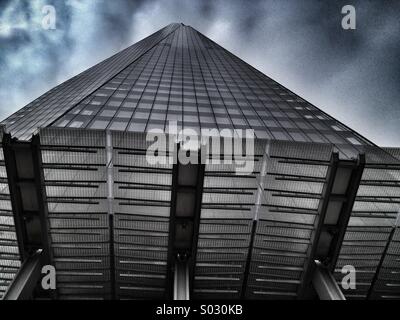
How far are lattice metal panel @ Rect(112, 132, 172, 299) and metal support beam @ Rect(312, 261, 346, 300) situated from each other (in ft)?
27.4

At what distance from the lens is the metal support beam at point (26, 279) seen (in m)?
13.2

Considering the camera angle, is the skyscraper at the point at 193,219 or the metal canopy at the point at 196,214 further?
the metal canopy at the point at 196,214

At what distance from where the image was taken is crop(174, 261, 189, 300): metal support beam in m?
14.0

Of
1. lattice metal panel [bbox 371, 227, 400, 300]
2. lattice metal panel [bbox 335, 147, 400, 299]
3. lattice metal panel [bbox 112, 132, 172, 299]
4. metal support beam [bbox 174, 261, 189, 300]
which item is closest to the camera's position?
metal support beam [bbox 174, 261, 189, 300]

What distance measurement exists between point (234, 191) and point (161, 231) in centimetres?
447

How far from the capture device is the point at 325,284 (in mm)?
14297

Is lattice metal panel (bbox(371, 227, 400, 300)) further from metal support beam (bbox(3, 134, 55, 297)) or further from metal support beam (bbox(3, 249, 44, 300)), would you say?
metal support beam (bbox(3, 249, 44, 300))

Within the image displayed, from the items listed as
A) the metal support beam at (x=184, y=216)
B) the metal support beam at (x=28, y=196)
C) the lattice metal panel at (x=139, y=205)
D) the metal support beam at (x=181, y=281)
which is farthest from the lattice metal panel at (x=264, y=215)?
the metal support beam at (x=28, y=196)

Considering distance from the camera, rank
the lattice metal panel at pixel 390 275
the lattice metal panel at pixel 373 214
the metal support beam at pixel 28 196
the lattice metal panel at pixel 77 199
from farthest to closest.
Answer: the lattice metal panel at pixel 390 275 → the lattice metal panel at pixel 373 214 → the lattice metal panel at pixel 77 199 → the metal support beam at pixel 28 196

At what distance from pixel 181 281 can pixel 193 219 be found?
3248 mm

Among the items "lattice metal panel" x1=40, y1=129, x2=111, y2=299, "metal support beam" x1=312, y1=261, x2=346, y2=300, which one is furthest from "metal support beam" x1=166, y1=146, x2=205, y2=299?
"metal support beam" x1=312, y1=261, x2=346, y2=300

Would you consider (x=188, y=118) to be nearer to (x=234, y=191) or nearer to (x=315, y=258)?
(x=234, y=191)

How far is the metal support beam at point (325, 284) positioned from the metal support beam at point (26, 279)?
584 inches

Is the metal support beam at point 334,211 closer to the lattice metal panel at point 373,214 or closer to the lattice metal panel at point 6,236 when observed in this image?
the lattice metal panel at point 373,214
